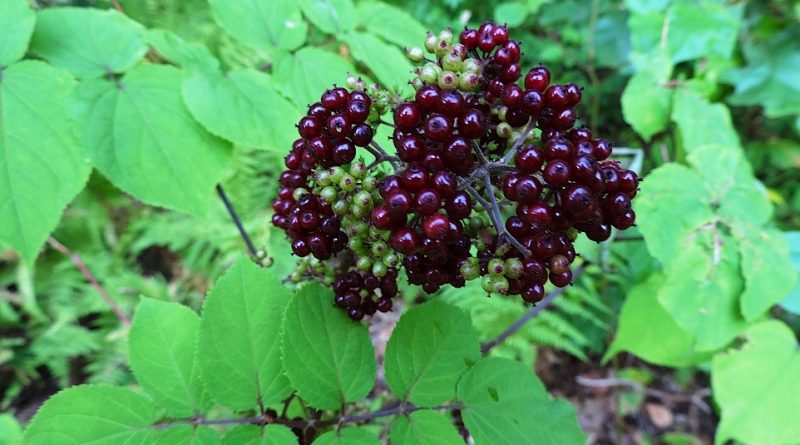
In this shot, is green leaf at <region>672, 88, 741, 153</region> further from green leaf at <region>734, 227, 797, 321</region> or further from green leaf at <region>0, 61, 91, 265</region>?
green leaf at <region>0, 61, 91, 265</region>

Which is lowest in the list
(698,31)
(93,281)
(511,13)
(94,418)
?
(93,281)

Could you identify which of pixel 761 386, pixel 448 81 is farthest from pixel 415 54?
pixel 761 386

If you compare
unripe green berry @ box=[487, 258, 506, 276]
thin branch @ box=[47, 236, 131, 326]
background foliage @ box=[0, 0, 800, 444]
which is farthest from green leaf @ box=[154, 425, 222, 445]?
thin branch @ box=[47, 236, 131, 326]

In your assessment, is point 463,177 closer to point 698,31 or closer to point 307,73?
point 307,73

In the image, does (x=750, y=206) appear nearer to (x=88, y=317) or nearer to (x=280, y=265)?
(x=280, y=265)

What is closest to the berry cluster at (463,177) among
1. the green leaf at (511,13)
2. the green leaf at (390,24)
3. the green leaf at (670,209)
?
the green leaf at (390,24)

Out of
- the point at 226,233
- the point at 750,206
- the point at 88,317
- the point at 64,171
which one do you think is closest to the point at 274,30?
the point at 64,171
